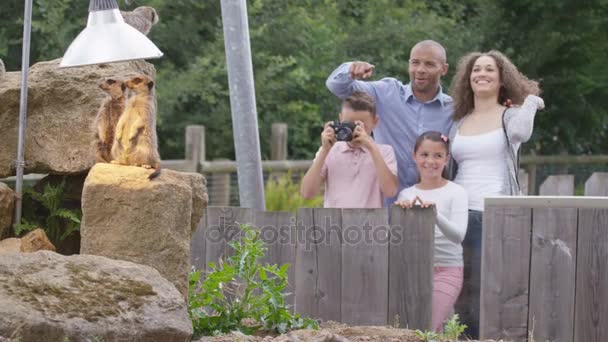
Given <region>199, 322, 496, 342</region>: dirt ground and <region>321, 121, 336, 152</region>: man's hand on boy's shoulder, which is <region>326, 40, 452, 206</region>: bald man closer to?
<region>321, 121, 336, 152</region>: man's hand on boy's shoulder

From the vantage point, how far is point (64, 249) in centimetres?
588

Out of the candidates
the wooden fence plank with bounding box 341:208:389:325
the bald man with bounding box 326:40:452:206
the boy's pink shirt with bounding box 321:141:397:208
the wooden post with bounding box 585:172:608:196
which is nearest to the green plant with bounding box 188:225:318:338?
the wooden fence plank with bounding box 341:208:389:325

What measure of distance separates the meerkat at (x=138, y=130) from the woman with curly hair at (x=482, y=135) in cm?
206

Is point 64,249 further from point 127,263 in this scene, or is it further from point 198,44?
point 198,44

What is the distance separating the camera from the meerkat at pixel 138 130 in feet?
16.2

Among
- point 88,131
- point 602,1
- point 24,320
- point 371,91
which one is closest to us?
point 24,320

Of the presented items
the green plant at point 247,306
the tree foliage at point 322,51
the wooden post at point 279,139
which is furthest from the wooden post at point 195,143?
the green plant at point 247,306

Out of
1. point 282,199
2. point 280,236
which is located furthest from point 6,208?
point 282,199

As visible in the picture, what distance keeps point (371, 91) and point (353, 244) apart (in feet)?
3.50

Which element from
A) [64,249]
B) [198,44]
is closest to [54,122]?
[64,249]

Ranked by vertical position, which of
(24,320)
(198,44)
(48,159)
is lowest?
(24,320)

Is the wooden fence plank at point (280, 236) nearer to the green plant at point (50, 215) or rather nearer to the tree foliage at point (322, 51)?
the green plant at point (50, 215)

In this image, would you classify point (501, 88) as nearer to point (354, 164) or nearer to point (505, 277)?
point (354, 164)

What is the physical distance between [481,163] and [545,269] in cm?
68
